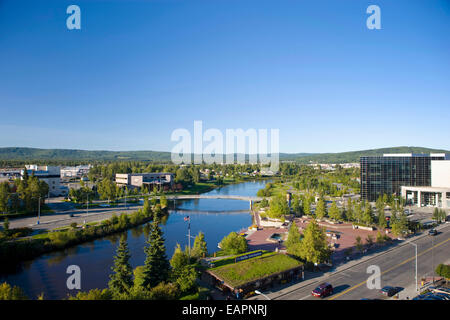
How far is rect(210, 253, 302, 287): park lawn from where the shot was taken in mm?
11506

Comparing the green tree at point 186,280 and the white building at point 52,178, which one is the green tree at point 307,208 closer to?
the green tree at point 186,280

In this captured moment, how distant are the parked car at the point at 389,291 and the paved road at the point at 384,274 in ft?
0.77

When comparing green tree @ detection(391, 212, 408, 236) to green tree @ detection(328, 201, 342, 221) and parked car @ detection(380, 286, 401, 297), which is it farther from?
parked car @ detection(380, 286, 401, 297)

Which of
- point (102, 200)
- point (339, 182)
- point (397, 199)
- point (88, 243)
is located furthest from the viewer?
point (339, 182)

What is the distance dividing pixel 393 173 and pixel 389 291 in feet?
96.6

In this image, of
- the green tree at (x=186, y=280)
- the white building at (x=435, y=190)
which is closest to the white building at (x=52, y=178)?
the green tree at (x=186, y=280)

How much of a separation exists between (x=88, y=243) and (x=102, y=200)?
18437 mm

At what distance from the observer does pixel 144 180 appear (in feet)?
164

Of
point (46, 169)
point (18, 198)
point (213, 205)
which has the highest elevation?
point (46, 169)

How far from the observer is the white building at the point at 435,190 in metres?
31.9

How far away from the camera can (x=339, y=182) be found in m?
60.7

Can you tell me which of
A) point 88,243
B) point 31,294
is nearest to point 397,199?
point 88,243

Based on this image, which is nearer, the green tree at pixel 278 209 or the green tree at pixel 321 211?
the green tree at pixel 321 211
